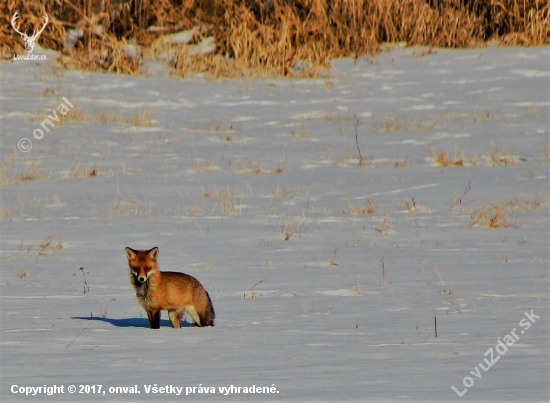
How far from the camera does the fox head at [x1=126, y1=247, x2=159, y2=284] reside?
19.5 feet

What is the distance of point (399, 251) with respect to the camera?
346 inches

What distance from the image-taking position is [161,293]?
5945mm

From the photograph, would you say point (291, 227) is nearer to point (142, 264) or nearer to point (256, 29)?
point (142, 264)

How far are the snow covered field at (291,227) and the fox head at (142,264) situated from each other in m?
0.33

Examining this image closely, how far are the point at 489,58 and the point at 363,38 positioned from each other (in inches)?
112

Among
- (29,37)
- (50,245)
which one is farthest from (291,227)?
(29,37)

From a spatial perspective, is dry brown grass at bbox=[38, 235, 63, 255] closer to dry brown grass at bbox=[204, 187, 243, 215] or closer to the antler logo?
dry brown grass at bbox=[204, 187, 243, 215]

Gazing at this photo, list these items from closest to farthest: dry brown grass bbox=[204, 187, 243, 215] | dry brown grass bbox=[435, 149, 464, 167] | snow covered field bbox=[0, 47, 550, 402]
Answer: snow covered field bbox=[0, 47, 550, 402] → dry brown grass bbox=[204, 187, 243, 215] → dry brown grass bbox=[435, 149, 464, 167]

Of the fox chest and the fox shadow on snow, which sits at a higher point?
the fox chest

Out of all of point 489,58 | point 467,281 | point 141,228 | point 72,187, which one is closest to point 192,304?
point 467,281

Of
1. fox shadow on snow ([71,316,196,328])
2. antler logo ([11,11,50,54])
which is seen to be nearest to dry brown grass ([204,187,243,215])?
fox shadow on snow ([71,316,196,328])

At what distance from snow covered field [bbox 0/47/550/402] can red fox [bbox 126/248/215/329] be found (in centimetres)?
14

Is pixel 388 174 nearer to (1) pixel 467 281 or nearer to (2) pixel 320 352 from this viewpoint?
(1) pixel 467 281

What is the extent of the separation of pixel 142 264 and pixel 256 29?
644 inches
